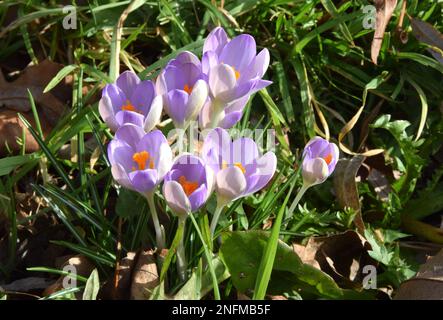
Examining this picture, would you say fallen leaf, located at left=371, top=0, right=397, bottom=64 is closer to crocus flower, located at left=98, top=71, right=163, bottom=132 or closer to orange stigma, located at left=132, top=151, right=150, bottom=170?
crocus flower, located at left=98, top=71, right=163, bottom=132

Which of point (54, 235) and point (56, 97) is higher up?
point (56, 97)

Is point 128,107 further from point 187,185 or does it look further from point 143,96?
point 187,185

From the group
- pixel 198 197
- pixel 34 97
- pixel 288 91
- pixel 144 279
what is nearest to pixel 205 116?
pixel 198 197

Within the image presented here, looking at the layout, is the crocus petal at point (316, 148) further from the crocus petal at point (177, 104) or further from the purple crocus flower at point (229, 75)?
the crocus petal at point (177, 104)

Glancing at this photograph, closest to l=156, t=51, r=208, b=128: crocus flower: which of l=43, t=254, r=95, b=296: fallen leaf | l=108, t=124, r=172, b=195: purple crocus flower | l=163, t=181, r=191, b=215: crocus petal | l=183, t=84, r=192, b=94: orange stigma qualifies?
l=183, t=84, r=192, b=94: orange stigma

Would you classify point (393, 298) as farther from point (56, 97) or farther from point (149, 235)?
point (56, 97)

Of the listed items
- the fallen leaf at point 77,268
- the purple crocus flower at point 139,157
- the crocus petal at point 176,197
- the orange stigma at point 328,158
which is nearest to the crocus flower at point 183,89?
the purple crocus flower at point 139,157
